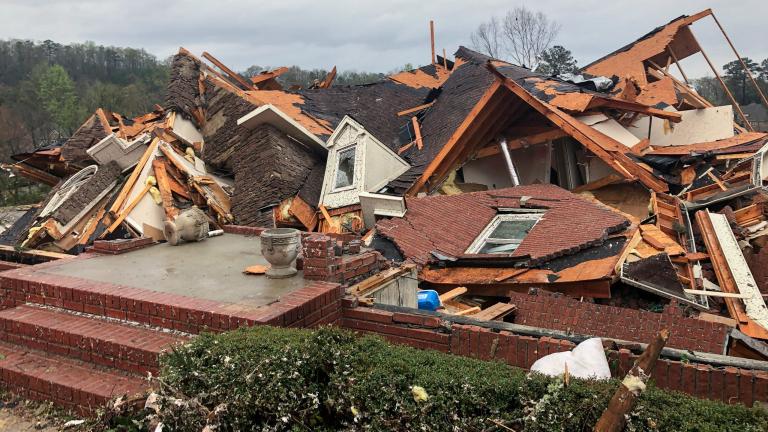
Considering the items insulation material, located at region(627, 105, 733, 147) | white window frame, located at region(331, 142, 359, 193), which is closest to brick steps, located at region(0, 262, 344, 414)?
white window frame, located at region(331, 142, 359, 193)

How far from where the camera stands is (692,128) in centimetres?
1312

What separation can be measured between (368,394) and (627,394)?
1358 mm

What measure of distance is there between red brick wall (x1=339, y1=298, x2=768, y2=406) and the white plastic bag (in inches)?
8.9

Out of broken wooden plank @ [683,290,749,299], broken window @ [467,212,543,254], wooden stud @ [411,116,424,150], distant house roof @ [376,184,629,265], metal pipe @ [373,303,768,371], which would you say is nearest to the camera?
metal pipe @ [373,303,768,371]

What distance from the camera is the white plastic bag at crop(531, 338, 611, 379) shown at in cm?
356

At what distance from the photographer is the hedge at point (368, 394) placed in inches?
106

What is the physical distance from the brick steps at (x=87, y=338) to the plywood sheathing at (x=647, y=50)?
48.3 ft

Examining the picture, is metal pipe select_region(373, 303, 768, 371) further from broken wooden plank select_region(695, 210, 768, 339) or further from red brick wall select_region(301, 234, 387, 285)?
broken wooden plank select_region(695, 210, 768, 339)

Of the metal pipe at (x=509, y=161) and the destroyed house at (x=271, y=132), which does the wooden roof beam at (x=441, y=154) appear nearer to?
the metal pipe at (x=509, y=161)

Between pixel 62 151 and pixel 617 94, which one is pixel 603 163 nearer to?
pixel 617 94

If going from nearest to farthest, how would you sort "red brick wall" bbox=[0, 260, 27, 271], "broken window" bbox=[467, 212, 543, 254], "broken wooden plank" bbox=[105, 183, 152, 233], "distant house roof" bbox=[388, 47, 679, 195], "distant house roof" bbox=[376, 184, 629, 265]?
"distant house roof" bbox=[376, 184, 629, 265], "red brick wall" bbox=[0, 260, 27, 271], "broken window" bbox=[467, 212, 543, 254], "distant house roof" bbox=[388, 47, 679, 195], "broken wooden plank" bbox=[105, 183, 152, 233]

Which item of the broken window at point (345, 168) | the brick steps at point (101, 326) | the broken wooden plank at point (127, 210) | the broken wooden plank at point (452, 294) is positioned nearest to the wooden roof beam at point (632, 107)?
the broken window at point (345, 168)

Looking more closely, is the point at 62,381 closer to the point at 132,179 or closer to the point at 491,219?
the point at 491,219

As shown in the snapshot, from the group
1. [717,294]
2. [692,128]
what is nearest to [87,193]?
[717,294]
